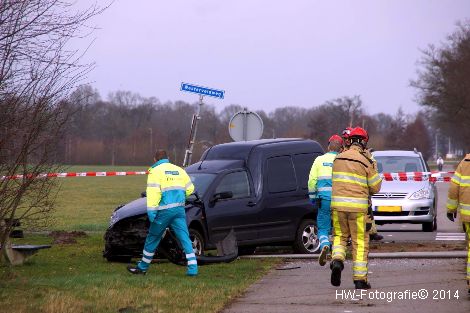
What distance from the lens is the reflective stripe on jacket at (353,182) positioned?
11.1 metres

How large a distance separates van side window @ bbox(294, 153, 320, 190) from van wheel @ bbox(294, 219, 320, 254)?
64 centimetres

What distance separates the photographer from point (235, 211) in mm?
15609

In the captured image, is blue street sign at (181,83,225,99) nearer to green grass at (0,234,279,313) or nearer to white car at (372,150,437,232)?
white car at (372,150,437,232)

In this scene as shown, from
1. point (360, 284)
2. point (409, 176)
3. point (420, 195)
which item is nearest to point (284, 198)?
point (360, 284)

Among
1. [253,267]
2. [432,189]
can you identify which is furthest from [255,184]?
[432,189]

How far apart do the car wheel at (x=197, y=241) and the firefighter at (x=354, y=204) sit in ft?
12.4

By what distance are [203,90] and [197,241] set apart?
6.73 metres

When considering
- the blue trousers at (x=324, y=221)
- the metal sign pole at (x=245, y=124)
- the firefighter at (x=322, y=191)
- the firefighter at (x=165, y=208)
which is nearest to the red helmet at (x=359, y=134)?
the firefighter at (x=165, y=208)

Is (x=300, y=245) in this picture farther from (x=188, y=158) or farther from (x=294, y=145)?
(x=188, y=158)

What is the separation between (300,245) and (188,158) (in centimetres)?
596

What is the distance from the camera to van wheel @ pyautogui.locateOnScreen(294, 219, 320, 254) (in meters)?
16.4

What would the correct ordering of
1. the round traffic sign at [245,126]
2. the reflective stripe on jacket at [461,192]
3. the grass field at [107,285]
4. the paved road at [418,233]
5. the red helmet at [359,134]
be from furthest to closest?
the round traffic sign at [245,126]
the paved road at [418,233]
the red helmet at [359,134]
the reflective stripe on jacket at [461,192]
the grass field at [107,285]

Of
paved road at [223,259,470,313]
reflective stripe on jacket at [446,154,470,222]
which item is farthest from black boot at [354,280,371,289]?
reflective stripe on jacket at [446,154,470,222]

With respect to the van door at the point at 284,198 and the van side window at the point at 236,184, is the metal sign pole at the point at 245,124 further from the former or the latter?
the van side window at the point at 236,184
